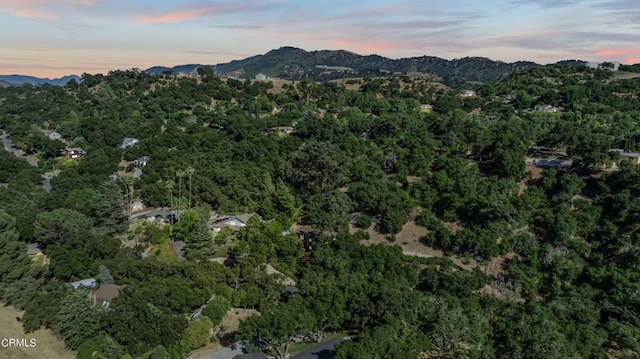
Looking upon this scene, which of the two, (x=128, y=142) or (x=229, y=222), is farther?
(x=128, y=142)

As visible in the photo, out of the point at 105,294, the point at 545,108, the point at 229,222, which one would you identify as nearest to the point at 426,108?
the point at 545,108

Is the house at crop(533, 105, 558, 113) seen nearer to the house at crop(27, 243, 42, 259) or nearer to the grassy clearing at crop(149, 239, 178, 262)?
the grassy clearing at crop(149, 239, 178, 262)

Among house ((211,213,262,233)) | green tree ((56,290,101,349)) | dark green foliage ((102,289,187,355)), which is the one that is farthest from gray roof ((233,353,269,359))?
house ((211,213,262,233))

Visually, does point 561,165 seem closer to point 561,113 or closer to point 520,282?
point 520,282

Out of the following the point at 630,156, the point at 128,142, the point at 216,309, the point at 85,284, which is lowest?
the point at 85,284

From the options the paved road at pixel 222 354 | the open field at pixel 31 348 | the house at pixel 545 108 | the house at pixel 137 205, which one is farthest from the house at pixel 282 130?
the paved road at pixel 222 354

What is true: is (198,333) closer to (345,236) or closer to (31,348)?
(31,348)

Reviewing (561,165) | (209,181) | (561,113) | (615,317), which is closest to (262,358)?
(615,317)
